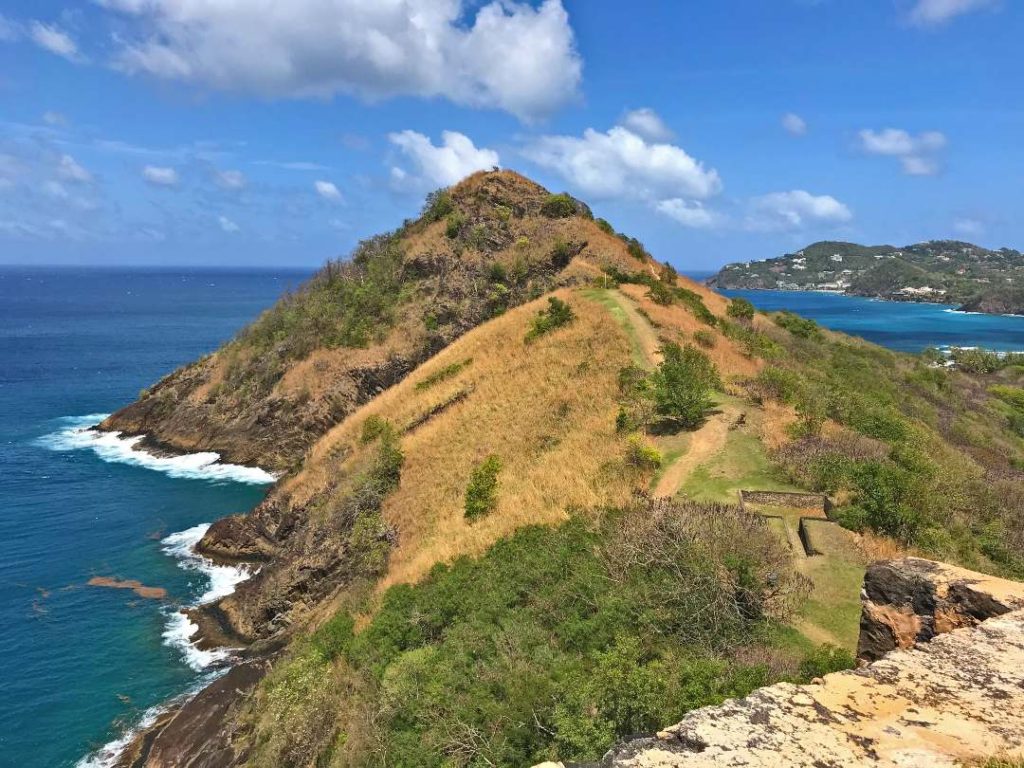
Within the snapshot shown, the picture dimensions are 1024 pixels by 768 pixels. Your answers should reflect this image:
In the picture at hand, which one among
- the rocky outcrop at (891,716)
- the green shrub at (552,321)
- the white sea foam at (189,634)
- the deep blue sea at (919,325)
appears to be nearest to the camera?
the rocky outcrop at (891,716)

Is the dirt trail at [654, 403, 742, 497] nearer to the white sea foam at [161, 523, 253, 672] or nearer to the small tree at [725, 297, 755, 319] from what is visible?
the white sea foam at [161, 523, 253, 672]

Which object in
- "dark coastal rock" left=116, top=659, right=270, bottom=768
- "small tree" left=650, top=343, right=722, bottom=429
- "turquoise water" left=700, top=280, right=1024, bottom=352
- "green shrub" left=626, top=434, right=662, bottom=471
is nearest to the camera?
"dark coastal rock" left=116, top=659, right=270, bottom=768

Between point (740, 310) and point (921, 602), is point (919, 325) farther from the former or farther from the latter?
point (921, 602)

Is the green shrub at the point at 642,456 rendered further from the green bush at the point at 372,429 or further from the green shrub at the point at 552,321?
the green bush at the point at 372,429

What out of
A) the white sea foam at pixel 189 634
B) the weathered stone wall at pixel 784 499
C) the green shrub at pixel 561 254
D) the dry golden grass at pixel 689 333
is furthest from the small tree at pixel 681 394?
the green shrub at pixel 561 254

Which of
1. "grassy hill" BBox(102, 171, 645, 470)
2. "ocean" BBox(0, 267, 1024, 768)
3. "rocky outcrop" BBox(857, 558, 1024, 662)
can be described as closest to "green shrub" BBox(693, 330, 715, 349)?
"grassy hill" BBox(102, 171, 645, 470)

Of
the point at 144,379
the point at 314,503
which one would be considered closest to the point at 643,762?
the point at 314,503
